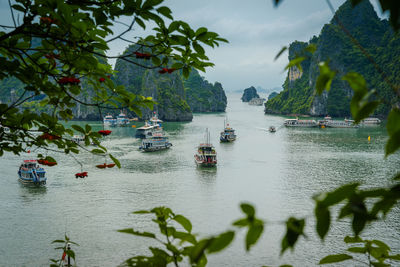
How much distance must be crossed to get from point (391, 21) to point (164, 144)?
145ft

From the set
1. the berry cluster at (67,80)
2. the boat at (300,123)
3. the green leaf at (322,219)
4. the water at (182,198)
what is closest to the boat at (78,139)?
the berry cluster at (67,80)

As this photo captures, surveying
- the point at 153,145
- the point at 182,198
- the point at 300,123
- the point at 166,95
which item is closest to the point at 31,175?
the point at 182,198

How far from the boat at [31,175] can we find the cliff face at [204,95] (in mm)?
117829

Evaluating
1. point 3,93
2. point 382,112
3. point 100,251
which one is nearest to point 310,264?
point 100,251

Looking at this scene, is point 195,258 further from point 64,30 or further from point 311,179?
point 311,179

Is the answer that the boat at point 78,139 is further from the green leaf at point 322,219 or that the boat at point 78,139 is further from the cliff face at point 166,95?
the cliff face at point 166,95

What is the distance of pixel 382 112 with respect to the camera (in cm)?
8544

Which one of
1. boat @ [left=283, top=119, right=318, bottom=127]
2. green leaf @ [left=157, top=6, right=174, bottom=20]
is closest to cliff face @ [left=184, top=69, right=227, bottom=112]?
boat @ [left=283, top=119, right=318, bottom=127]

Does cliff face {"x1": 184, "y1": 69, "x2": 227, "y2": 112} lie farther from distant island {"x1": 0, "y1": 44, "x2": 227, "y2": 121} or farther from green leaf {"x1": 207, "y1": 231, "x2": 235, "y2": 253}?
green leaf {"x1": 207, "y1": 231, "x2": 235, "y2": 253}

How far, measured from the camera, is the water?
15.7 metres

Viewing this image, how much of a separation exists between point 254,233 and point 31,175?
2950 centimetres

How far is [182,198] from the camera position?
2322cm

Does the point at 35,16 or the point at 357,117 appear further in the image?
the point at 35,16

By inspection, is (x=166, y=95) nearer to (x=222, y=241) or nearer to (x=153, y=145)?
(x=153, y=145)
